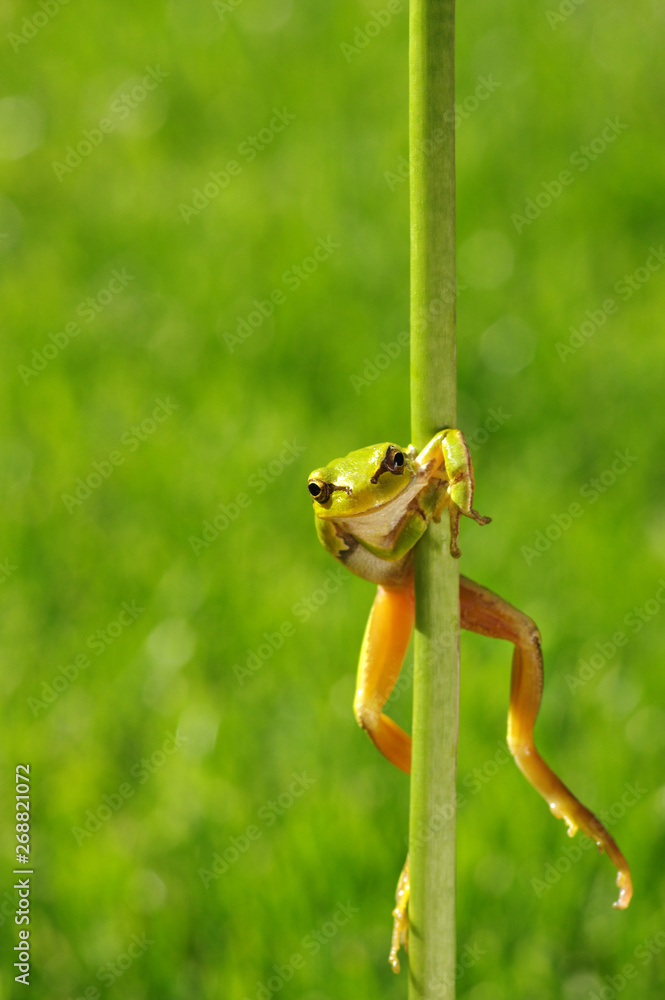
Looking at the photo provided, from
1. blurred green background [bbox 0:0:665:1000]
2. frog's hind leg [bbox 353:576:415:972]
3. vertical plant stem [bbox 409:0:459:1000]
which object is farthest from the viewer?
blurred green background [bbox 0:0:665:1000]

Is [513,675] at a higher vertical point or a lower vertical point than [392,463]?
lower

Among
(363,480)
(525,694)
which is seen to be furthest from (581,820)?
(363,480)

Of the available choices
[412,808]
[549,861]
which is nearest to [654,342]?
[549,861]

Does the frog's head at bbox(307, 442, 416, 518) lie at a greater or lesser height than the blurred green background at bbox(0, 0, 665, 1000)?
greater

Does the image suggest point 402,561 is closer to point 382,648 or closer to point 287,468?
point 382,648

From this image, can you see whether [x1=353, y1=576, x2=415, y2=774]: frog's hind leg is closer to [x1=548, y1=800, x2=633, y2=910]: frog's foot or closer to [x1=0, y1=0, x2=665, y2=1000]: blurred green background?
[x1=548, y1=800, x2=633, y2=910]: frog's foot

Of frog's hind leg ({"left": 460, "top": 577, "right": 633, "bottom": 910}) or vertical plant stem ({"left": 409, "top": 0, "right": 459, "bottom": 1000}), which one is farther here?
frog's hind leg ({"left": 460, "top": 577, "right": 633, "bottom": 910})

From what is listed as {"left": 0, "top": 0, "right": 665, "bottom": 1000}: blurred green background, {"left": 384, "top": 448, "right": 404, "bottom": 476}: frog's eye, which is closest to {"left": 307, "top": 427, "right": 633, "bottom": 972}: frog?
{"left": 384, "top": 448, "right": 404, "bottom": 476}: frog's eye
